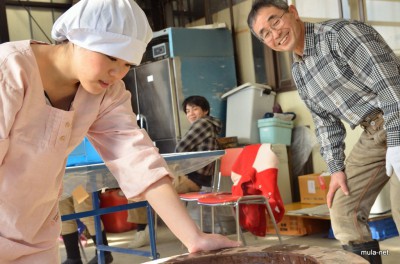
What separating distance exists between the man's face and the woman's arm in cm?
112

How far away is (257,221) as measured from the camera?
12.4 ft

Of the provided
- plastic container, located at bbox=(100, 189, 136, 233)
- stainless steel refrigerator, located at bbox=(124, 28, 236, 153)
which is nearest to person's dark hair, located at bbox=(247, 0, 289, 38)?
stainless steel refrigerator, located at bbox=(124, 28, 236, 153)

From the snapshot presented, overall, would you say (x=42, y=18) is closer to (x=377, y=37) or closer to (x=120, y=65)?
(x=377, y=37)

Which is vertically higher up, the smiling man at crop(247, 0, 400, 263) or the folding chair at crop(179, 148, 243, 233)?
the smiling man at crop(247, 0, 400, 263)

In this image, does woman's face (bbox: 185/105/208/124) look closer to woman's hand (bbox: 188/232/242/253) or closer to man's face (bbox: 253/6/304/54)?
man's face (bbox: 253/6/304/54)

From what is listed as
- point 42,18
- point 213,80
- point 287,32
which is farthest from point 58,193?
point 42,18

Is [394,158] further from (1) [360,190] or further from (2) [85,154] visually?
(2) [85,154]

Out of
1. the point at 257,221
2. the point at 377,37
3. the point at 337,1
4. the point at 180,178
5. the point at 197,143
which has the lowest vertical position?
the point at 257,221

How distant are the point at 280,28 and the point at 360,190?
2.48 feet

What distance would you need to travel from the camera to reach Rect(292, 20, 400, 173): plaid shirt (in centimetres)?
202

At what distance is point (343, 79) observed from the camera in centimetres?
219

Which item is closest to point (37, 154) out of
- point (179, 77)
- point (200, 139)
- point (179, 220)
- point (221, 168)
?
point (179, 220)

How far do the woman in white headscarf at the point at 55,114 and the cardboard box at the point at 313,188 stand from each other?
3.30 m

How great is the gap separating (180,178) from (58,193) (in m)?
3.29
